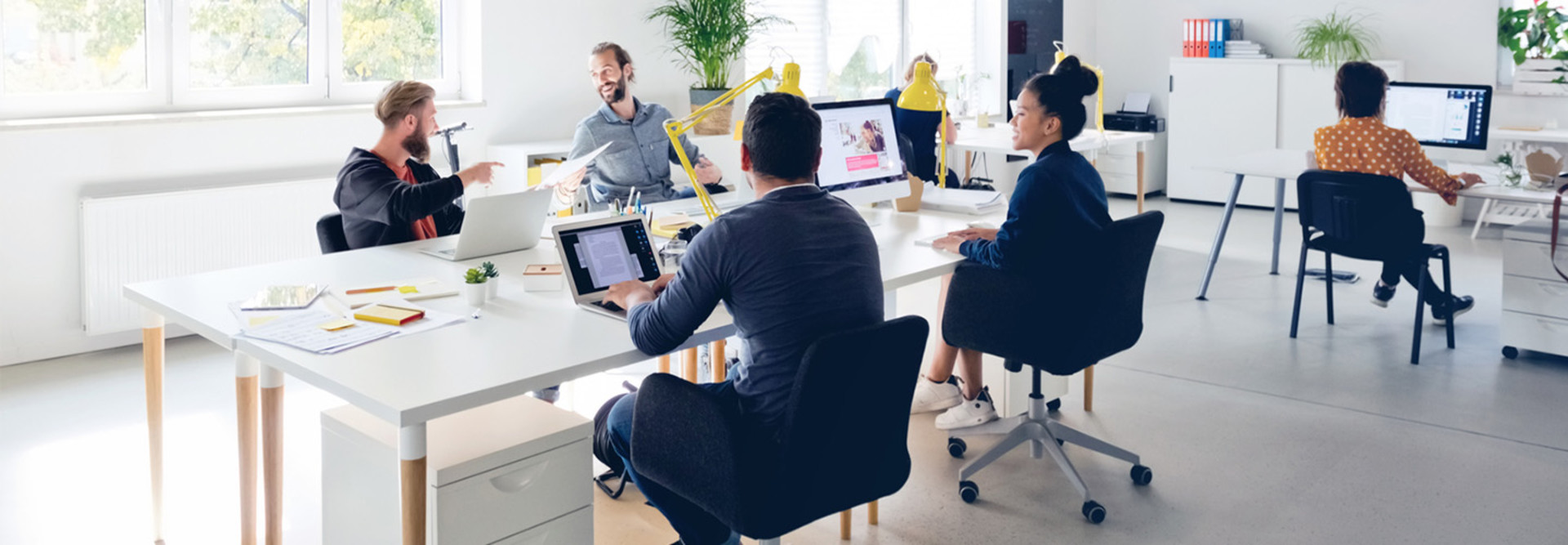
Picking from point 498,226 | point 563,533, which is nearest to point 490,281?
point 498,226

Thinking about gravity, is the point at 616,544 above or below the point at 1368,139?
below

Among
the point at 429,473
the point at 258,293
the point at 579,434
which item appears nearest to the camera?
the point at 429,473

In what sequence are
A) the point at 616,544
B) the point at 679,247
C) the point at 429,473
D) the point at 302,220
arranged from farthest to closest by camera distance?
the point at 302,220, the point at 679,247, the point at 616,544, the point at 429,473

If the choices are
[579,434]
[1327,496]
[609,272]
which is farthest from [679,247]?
[1327,496]

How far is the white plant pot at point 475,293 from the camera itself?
288cm

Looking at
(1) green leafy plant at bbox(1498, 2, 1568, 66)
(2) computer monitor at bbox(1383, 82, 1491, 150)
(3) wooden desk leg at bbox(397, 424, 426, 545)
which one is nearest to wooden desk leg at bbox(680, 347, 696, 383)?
(3) wooden desk leg at bbox(397, 424, 426, 545)

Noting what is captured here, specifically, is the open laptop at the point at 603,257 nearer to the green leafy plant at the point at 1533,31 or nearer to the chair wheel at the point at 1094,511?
the chair wheel at the point at 1094,511

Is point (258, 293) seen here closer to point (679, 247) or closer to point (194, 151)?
point (679, 247)

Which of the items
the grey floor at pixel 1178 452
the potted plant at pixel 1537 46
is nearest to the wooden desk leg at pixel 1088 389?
the grey floor at pixel 1178 452

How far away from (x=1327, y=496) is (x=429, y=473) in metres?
2.43

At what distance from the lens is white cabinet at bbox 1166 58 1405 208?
8.38 meters

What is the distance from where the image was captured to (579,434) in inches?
100

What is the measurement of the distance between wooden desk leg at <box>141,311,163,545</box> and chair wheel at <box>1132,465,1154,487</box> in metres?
2.51

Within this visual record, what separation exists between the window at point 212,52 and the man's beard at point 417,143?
6.45 ft
